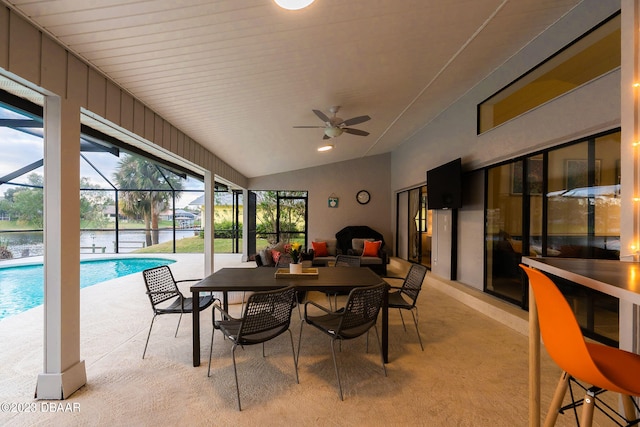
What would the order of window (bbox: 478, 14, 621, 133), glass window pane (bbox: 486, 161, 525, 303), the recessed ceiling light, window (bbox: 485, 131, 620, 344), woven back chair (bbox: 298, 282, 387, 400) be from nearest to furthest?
the recessed ceiling light, woven back chair (bbox: 298, 282, 387, 400), window (bbox: 478, 14, 621, 133), window (bbox: 485, 131, 620, 344), glass window pane (bbox: 486, 161, 525, 303)

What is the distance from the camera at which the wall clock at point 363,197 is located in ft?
27.3

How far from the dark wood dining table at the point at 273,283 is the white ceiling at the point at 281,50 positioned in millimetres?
1942

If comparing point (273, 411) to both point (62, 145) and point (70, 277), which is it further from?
point (62, 145)

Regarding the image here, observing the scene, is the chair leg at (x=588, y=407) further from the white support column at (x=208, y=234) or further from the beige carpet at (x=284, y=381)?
the white support column at (x=208, y=234)

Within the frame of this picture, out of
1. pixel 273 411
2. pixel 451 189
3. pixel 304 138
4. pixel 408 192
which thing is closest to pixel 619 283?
pixel 273 411

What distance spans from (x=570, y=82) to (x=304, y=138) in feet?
12.2

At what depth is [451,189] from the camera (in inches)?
182

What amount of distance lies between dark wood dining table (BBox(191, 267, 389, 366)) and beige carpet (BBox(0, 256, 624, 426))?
35 cm

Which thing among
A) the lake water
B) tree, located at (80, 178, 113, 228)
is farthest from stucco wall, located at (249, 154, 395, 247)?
tree, located at (80, 178, 113, 228)

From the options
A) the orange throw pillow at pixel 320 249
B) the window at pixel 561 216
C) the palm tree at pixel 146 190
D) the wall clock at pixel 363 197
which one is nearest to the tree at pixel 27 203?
the palm tree at pixel 146 190

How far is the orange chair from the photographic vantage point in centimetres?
94

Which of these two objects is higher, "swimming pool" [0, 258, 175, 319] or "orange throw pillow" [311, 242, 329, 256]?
"orange throw pillow" [311, 242, 329, 256]

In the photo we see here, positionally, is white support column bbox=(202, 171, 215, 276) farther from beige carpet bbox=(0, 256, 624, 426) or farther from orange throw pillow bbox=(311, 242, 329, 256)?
orange throw pillow bbox=(311, 242, 329, 256)

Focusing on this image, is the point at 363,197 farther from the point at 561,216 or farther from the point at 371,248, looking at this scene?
the point at 561,216
